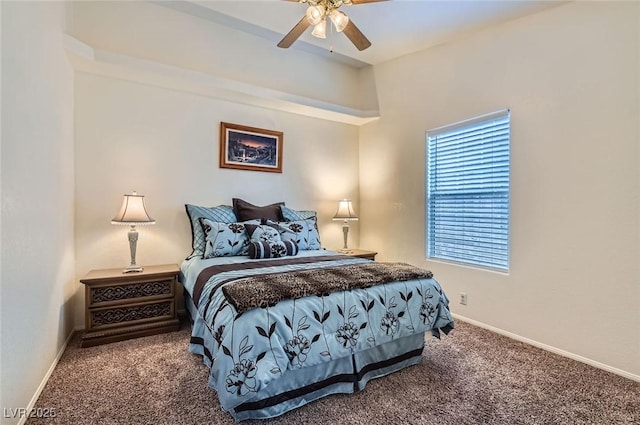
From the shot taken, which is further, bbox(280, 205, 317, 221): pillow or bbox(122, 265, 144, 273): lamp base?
bbox(280, 205, 317, 221): pillow

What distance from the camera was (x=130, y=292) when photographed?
2725 mm

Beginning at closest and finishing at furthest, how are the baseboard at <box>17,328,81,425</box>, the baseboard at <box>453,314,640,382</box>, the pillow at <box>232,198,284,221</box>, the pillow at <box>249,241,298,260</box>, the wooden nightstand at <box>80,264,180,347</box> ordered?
the baseboard at <box>17,328,81,425</box>, the baseboard at <box>453,314,640,382</box>, the wooden nightstand at <box>80,264,180,347</box>, the pillow at <box>249,241,298,260</box>, the pillow at <box>232,198,284,221</box>

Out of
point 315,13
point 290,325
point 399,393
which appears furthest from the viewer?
point 315,13

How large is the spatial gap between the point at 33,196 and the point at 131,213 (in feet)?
3.22

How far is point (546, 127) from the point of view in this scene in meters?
2.64

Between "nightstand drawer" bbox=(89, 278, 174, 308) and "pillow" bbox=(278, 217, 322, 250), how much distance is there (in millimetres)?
1182

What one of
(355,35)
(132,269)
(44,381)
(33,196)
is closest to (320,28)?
(355,35)

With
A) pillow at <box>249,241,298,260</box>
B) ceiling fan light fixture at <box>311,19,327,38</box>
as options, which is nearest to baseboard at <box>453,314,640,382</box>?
pillow at <box>249,241,298,260</box>

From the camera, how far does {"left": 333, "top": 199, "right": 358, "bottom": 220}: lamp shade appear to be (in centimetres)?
423

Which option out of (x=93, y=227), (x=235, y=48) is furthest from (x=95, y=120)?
(x=235, y=48)

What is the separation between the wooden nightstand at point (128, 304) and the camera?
2578 millimetres

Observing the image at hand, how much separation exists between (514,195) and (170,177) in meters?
3.46

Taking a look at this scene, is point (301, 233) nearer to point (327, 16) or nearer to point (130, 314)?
point (130, 314)

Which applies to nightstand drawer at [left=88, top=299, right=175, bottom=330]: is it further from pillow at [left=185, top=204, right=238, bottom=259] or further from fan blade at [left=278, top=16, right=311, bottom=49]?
fan blade at [left=278, top=16, right=311, bottom=49]
